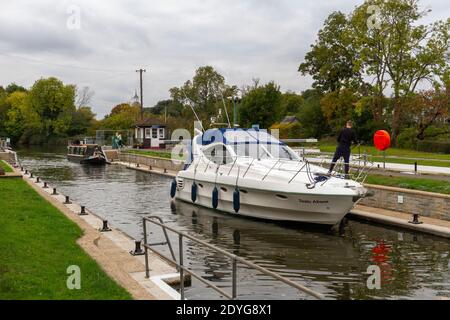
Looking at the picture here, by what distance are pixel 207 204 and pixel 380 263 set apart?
8.59 metres

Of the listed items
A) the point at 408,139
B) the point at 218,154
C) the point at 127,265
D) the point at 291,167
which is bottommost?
the point at 127,265

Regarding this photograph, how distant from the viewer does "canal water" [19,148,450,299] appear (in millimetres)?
8828

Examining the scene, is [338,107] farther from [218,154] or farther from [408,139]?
[218,154]

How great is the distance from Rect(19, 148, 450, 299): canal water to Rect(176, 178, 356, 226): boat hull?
293 mm

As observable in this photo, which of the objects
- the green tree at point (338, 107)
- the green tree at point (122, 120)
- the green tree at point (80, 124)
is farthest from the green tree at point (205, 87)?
the green tree at point (338, 107)

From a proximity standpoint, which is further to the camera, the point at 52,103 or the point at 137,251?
the point at 52,103

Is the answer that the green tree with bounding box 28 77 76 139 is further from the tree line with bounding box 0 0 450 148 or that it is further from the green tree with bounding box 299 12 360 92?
the green tree with bounding box 299 12 360 92

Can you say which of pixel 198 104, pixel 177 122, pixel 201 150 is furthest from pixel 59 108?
pixel 201 150

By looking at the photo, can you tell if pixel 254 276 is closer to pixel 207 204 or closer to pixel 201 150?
pixel 207 204

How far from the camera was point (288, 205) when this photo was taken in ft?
47.7

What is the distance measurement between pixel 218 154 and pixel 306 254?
7.39 m

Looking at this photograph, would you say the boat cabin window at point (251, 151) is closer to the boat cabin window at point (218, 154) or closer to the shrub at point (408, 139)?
the boat cabin window at point (218, 154)

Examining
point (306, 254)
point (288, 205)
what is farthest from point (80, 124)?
point (306, 254)

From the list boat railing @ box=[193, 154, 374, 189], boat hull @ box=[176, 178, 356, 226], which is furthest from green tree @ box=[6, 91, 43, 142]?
boat hull @ box=[176, 178, 356, 226]
